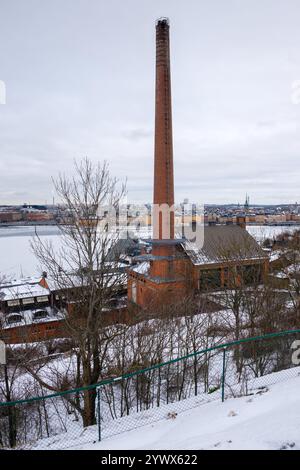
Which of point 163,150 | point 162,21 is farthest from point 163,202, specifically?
A: point 162,21

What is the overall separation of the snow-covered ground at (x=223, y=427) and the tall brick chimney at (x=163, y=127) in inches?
642

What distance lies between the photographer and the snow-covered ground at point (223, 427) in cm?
421

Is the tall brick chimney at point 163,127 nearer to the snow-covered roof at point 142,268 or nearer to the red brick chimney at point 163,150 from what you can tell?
the red brick chimney at point 163,150

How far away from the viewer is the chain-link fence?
19.6 ft

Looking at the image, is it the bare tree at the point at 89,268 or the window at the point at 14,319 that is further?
the window at the point at 14,319

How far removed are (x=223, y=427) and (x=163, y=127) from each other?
19.1 m

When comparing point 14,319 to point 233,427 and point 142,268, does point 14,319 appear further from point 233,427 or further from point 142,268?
point 233,427

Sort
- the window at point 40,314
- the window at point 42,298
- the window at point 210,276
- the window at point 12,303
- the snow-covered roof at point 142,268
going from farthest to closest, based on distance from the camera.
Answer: the snow-covered roof at point 142,268 → the window at point 42,298 → the window at point 210,276 → the window at point 12,303 → the window at point 40,314

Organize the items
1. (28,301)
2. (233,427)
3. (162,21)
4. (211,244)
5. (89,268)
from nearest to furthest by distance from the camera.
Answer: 1. (233,427)
2. (89,268)
3. (162,21)
4. (28,301)
5. (211,244)

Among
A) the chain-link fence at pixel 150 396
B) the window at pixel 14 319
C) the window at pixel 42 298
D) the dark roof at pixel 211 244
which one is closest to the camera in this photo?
the chain-link fence at pixel 150 396

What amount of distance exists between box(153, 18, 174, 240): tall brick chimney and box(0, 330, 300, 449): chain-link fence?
491 inches

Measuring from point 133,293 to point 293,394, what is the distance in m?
22.2

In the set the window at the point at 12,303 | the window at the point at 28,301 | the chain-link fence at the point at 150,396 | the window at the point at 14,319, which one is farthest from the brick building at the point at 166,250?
the window at the point at 12,303

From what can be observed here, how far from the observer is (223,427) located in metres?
4.74
